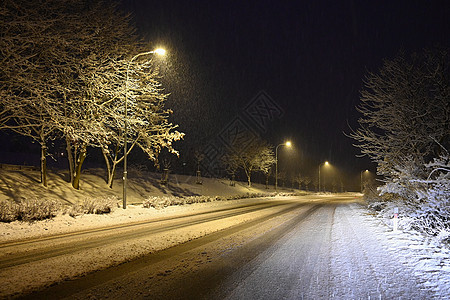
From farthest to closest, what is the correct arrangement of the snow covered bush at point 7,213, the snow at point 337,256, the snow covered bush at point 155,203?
the snow covered bush at point 155,203
the snow covered bush at point 7,213
the snow at point 337,256

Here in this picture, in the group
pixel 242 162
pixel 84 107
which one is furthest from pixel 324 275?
pixel 242 162

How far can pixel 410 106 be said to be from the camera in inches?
568

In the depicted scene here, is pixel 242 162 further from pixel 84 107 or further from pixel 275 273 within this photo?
pixel 275 273

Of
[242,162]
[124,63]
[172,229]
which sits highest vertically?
[124,63]

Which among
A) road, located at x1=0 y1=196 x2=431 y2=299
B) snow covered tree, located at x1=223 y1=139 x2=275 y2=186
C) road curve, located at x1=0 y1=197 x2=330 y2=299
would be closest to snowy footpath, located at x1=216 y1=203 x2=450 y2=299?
road, located at x1=0 y1=196 x2=431 y2=299

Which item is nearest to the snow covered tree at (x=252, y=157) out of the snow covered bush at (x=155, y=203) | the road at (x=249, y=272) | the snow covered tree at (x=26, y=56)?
the snow covered bush at (x=155, y=203)

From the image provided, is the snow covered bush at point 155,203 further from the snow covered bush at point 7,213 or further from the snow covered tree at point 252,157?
the snow covered tree at point 252,157

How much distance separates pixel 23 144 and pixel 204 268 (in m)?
65.3

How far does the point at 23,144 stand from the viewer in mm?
57719

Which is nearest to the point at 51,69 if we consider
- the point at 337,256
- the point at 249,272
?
the point at 249,272

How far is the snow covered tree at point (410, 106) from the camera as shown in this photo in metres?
14.2

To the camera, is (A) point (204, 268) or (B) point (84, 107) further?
(B) point (84, 107)

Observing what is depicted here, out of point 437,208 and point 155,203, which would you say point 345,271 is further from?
point 155,203

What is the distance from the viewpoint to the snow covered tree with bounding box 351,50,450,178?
14.2 m
